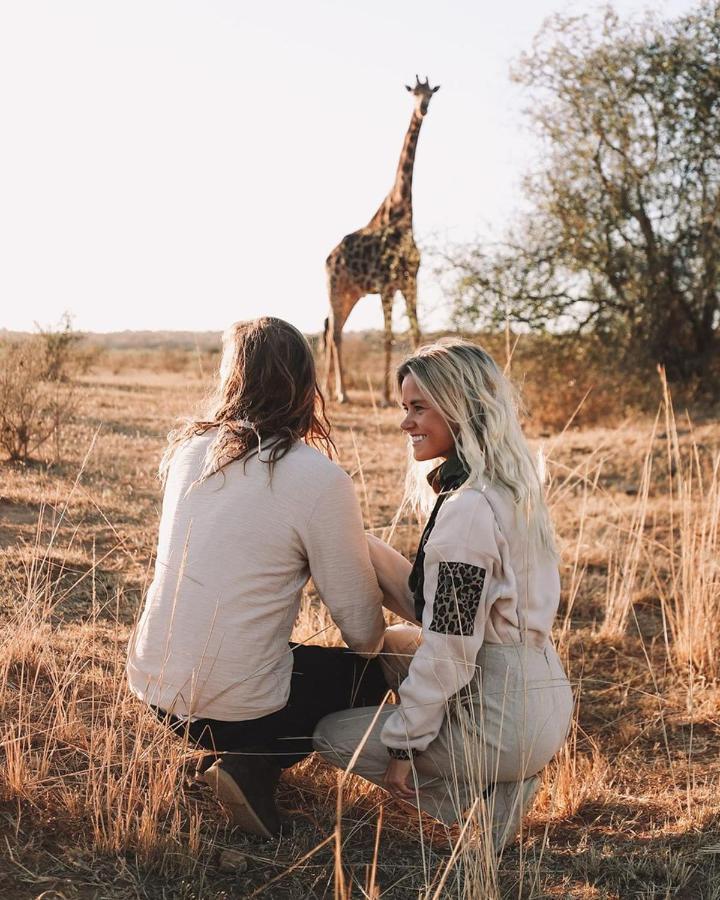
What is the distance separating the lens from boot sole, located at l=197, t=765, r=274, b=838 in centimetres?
221

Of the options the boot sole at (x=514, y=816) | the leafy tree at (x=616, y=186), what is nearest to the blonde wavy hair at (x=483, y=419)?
the boot sole at (x=514, y=816)

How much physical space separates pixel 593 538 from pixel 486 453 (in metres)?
2.88

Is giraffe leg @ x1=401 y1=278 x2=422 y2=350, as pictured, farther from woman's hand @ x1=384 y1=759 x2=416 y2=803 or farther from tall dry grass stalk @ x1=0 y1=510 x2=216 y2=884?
woman's hand @ x1=384 y1=759 x2=416 y2=803

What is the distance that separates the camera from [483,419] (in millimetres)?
2285

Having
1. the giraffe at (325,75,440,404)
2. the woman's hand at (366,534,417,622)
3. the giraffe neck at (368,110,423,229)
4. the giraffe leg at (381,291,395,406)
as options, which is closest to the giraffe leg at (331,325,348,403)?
the giraffe at (325,75,440,404)

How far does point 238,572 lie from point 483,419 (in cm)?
64

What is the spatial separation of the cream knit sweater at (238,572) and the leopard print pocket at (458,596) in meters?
0.26

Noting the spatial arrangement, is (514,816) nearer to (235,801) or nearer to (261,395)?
(235,801)

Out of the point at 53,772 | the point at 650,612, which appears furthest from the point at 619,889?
the point at 650,612

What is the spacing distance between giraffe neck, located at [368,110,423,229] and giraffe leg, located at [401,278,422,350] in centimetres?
134

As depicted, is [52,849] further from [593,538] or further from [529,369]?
[529,369]

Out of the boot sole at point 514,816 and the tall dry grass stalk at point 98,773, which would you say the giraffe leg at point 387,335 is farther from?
the boot sole at point 514,816

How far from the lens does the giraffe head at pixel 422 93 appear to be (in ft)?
32.7

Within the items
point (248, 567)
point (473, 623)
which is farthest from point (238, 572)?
point (473, 623)
